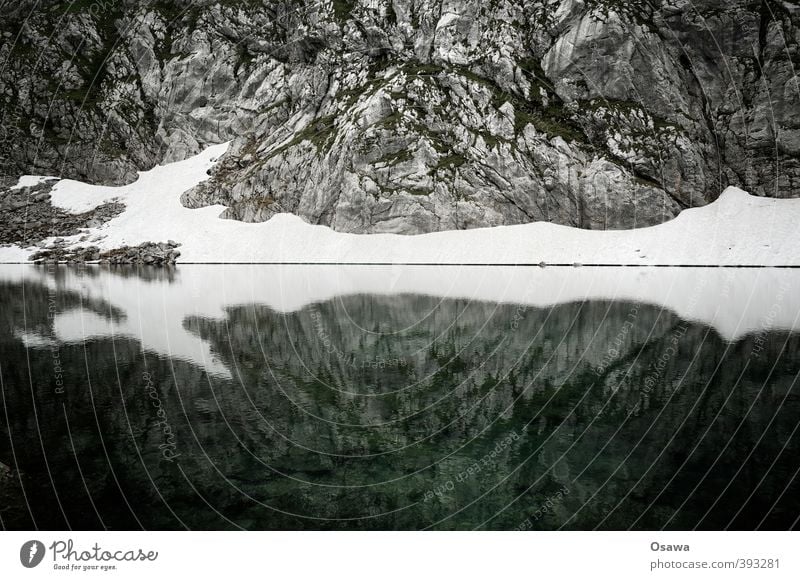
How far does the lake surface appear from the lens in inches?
328

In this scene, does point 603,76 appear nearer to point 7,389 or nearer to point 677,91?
point 677,91

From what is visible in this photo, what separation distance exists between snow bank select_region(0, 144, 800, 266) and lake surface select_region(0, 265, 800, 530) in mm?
41070

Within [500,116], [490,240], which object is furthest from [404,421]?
[500,116]

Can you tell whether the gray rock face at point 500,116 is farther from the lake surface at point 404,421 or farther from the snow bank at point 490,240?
the lake surface at point 404,421

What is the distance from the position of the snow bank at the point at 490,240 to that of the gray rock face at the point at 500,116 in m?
3.02

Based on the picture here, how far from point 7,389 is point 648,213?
252 feet

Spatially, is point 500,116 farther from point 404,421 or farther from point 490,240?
point 404,421

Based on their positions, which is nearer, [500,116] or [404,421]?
[404,421]

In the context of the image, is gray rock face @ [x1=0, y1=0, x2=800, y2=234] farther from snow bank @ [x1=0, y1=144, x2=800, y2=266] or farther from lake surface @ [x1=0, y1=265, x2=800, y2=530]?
lake surface @ [x1=0, y1=265, x2=800, y2=530]

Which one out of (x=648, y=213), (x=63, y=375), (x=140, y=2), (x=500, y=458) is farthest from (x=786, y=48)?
(x=140, y=2)

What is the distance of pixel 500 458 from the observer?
10258mm

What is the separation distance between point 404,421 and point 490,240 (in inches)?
2429

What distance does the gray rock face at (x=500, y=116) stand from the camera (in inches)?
2852

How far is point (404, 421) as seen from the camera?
12297 mm
